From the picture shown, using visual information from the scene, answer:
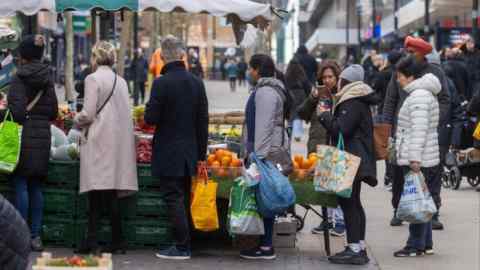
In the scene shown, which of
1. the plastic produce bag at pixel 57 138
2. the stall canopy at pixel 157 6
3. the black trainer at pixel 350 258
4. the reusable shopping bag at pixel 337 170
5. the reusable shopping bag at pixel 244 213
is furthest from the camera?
the stall canopy at pixel 157 6

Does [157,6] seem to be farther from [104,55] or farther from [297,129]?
[297,129]

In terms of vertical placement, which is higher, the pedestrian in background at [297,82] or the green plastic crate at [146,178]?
the pedestrian in background at [297,82]

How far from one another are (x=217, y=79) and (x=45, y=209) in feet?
287

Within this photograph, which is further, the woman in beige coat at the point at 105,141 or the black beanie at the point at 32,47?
the black beanie at the point at 32,47

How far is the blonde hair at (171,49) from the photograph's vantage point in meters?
10.6

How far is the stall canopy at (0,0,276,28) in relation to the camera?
12.2m

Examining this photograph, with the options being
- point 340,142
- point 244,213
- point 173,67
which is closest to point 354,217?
point 340,142

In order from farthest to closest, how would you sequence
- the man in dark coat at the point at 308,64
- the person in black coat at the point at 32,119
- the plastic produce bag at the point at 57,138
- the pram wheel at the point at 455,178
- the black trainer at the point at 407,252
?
1. the man in dark coat at the point at 308,64
2. the pram wheel at the point at 455,178
3. the plastic produce bag at the point at 57,138
4. the black trainer at the point at 407,252
5. the person in black coat at the point at 32,119

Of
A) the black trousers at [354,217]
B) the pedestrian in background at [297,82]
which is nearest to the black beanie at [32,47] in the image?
the black trousers at [354,217]

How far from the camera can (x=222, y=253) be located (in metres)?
11.2

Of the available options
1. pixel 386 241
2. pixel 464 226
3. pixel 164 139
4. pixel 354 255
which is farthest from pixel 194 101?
pixel 464 226

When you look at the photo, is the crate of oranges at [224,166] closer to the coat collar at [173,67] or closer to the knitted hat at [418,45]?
the coat collar at [173,67]

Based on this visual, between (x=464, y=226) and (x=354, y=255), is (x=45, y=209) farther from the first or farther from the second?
(x=464, y=226)

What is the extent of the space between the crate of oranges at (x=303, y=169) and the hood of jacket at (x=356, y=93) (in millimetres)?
697
